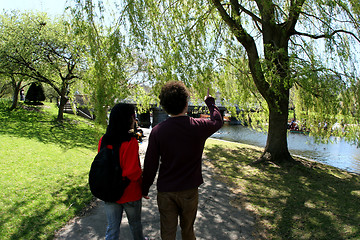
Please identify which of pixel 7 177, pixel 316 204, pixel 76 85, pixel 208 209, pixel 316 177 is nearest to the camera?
pixel 208 209

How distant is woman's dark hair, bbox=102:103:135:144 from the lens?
258 centimetres

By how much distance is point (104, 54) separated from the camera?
20.0ft

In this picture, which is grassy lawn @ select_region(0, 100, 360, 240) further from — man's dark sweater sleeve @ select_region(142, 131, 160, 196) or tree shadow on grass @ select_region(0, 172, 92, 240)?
man's dark sweater sleeve @ select_region(142, 131, 160, 196)

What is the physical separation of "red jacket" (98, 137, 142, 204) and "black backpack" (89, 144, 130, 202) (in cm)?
5

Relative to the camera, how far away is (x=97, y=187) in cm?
253

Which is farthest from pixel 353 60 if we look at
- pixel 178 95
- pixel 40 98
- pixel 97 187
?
pixel 40 98

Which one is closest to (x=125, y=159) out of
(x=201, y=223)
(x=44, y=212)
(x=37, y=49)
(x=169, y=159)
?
(x=169, y=159)

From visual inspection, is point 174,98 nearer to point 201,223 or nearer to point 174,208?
point 174,208

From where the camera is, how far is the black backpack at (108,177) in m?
2.49

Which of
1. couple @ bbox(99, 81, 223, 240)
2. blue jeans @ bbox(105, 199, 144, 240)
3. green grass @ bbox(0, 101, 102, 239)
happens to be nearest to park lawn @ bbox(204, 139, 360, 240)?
couple @ bbox(99, 81, 223, 240)

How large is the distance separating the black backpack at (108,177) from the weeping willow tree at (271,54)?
3.70 m

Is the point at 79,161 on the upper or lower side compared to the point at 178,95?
lower

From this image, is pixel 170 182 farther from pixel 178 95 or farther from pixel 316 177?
pixel 316 177

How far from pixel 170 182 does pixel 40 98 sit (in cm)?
2426
